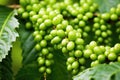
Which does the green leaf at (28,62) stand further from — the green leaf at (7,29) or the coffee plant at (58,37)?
the green leaf at (7,29)

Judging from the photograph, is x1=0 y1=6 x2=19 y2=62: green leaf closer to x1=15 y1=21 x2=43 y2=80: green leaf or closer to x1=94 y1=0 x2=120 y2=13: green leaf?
x1=15 y1=21 x2=43 y2=80: green leaf

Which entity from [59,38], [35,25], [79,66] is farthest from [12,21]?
[79,66]

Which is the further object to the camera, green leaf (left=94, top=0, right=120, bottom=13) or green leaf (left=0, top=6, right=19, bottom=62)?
green leaf (left=94, top=0, right=120, bottom=13)

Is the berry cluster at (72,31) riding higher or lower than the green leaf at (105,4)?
lower

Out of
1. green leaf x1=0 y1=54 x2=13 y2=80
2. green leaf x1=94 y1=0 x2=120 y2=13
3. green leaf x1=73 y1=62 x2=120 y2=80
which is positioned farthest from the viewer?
green leaf x1=94 y1=0 x2=120 y2=13

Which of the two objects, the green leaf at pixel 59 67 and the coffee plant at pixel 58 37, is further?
the green leaf at pixel 59 67

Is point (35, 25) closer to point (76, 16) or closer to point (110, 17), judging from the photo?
point (76, 16)

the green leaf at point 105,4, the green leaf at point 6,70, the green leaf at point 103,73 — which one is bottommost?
the green leaf at point 103,73

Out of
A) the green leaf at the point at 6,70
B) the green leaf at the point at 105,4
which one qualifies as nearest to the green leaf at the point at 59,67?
the green leaf at the point at 6,70

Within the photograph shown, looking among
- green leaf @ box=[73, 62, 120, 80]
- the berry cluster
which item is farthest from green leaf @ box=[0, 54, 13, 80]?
green leaf @ box=[73, 62, 120, 80]
